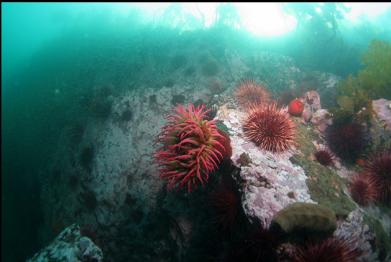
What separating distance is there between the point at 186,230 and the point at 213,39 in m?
13.4

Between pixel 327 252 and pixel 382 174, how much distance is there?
3.07m

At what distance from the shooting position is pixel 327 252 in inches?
153

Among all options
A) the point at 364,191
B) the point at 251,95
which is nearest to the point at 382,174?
the point at 364,191

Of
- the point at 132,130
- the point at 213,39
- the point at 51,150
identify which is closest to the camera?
the point at 132,130

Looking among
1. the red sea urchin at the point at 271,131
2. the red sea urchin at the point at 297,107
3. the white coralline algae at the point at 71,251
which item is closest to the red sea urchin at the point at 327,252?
the red sea urchin at the point at 271,131

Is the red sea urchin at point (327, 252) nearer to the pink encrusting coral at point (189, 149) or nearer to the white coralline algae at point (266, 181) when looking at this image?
the white coralline algae at point (266, 181)

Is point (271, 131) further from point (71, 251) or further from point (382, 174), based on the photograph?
point (71, 251)

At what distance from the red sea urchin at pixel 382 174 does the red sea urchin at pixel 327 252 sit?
86.5 inches

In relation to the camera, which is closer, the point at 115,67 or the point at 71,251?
the point at 71,251

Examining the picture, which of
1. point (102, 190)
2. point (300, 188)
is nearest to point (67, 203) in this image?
point (102, 190)

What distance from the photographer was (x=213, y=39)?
16.4 m

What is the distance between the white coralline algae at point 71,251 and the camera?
7.52 m

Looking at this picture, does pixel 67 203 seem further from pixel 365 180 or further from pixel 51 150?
pixel 365 180

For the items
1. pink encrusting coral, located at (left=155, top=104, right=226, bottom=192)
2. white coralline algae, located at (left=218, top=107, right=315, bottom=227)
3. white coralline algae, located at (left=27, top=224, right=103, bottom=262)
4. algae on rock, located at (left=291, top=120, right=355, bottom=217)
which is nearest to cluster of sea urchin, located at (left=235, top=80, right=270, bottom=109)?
algae on rock, located at (left=291, top=120, right=355, bottom=217)
